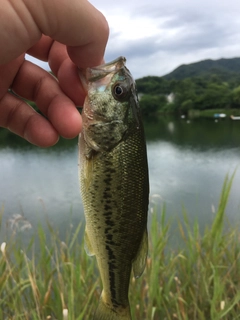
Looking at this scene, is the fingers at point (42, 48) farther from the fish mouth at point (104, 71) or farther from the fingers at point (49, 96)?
the fish mouth at point (104, 71)

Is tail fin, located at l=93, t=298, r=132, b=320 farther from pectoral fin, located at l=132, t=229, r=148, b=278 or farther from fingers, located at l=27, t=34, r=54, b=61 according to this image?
fingers, located at l=27, t=34, r=54, b=61

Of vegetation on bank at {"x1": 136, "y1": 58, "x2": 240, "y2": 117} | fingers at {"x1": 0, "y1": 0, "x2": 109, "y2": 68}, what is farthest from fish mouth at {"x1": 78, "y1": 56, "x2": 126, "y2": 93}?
vegetation on bank at {"x1": 136, "y1": 58, "x2": 240, "y2": 117}

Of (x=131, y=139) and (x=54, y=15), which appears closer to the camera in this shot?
(x=54, y=15)

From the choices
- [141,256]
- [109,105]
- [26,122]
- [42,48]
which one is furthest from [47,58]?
A: [141,256]

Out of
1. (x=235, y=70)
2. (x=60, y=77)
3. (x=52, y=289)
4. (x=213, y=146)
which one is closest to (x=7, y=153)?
(x=213, y=146)

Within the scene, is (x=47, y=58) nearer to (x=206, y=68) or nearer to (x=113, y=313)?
(x=113, y=313)

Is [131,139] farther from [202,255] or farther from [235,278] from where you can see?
[235,278]
